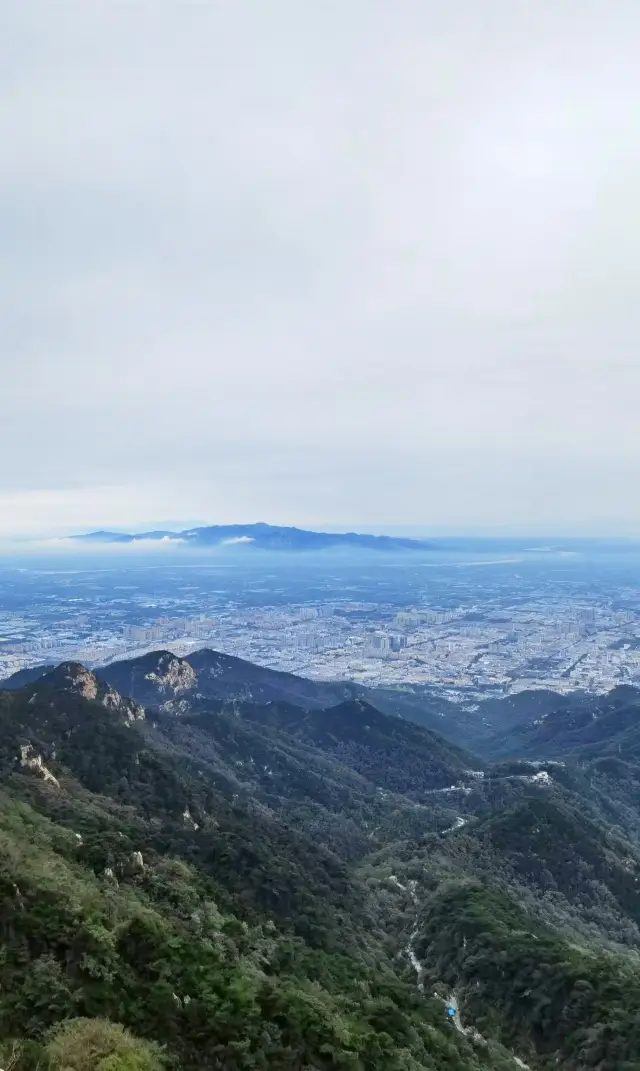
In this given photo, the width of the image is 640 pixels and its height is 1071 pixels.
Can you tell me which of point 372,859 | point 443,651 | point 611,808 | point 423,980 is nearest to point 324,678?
point 443,651

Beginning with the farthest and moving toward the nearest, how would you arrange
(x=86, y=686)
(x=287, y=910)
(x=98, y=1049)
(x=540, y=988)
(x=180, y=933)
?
(x=86, y=686), (x=287, y=910), (x=540, y=988), (x=180, y=933), (x=98, y=1049)

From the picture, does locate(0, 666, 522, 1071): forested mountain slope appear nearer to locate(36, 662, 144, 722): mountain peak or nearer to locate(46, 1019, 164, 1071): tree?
locate(46, 1019, 164, 1071): tree

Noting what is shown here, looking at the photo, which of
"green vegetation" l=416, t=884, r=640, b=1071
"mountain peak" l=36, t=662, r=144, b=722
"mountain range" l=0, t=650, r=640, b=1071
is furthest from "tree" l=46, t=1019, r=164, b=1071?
"mountain peak" l=36, t=662, r=144, b=722

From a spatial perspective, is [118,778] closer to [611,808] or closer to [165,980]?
[165,980]

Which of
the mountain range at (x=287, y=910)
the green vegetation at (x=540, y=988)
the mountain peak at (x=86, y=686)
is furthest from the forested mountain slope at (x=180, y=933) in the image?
the mountain peak at (x=86, y=686)

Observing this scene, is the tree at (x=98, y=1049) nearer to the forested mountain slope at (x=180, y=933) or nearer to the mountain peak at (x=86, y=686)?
the forested mountain slope at (x=180, y=933)

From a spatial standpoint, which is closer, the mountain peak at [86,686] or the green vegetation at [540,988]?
the green vegetation at [540,988]

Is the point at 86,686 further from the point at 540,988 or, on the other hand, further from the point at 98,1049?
the point at 98,1049

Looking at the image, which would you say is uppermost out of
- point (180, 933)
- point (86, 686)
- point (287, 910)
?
point (180, 933)

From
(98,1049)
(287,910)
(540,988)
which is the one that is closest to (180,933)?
(98,1049)
